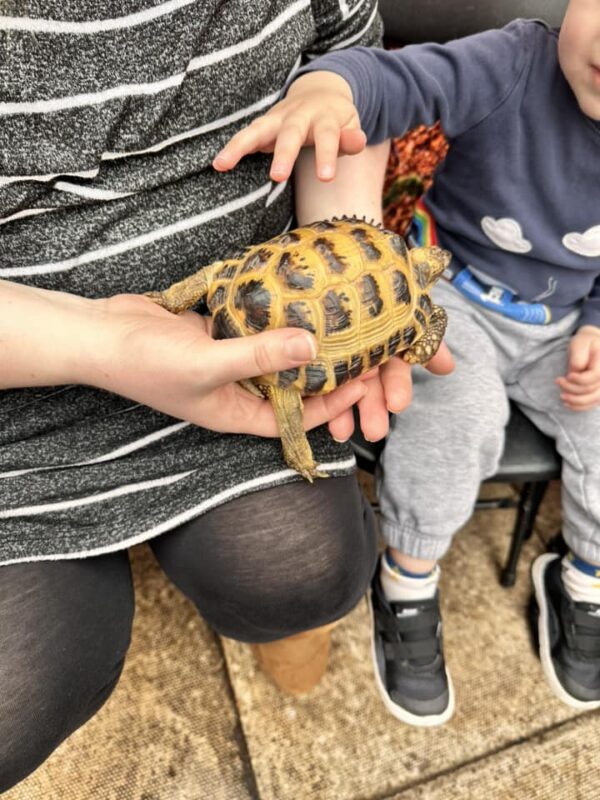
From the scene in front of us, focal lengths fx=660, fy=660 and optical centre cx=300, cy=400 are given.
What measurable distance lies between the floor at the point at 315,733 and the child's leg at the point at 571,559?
6cm

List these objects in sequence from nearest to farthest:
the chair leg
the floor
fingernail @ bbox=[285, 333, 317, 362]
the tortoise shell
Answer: fingernail @ bbox=[285, 333, 317, 362]
the tortoise shell
the floor
the chair leg

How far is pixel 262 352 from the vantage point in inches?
26.3

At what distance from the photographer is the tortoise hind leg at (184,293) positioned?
81cm

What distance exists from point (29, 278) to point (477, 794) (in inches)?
42.5

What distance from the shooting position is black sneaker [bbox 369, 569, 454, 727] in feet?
3.86

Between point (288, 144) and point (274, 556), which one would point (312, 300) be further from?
point (274, 556)

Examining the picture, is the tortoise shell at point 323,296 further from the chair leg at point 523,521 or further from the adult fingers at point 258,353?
the chair leg at point 523,521

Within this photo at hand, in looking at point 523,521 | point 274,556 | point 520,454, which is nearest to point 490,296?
point 520,454

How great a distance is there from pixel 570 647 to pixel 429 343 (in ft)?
2.24

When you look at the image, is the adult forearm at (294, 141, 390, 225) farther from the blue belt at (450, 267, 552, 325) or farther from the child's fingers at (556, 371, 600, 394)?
the child's fingers at (556, 371, 600, 394)

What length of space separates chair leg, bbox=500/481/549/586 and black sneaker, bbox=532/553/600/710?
3.6 inches

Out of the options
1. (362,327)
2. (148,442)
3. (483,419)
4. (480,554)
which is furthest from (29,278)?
(480,554)

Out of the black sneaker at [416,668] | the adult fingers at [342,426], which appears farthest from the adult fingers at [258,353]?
the black sneaker at [416,668]

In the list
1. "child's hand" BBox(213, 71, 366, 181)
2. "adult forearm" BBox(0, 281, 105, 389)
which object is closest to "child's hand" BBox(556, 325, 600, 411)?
"child's hand" BBox(213, 71, 366, 181)
